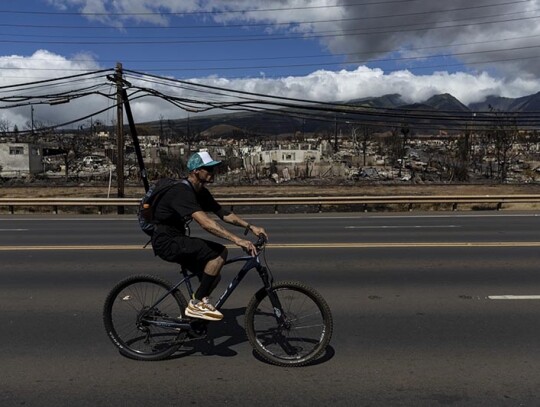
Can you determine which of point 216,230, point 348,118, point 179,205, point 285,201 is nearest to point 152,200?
point 179,205

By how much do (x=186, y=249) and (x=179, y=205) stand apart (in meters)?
0.38

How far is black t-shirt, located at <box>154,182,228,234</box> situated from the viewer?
4.17 m

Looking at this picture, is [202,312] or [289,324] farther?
[289,324]

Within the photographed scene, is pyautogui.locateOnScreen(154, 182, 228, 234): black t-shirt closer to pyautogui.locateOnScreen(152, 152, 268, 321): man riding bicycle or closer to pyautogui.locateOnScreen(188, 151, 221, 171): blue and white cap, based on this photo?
pyautogui.locateOnScreen(152, 152, 268, 321): man riding bicycle

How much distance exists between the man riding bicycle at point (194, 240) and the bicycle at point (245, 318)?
15cm

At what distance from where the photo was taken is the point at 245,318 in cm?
445

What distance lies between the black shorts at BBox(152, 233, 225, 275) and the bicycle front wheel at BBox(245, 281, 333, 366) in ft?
1.74

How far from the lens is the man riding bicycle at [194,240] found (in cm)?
423

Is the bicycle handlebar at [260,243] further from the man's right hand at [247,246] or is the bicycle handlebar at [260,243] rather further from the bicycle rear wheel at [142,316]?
the bicycle rear wheel at [142,316]

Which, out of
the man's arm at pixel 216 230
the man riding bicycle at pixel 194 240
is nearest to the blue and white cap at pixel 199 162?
the man riding bicycle at pixel 194 240

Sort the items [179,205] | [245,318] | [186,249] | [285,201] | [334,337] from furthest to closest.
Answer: [285,201] → [334,337] → [245,318] → [186,249] → [179,205]

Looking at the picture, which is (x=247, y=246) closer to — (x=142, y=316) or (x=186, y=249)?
(x=186, y=249)

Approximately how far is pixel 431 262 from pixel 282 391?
5538 millimetres

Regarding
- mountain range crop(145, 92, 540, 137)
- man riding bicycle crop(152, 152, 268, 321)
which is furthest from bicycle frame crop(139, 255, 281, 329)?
mountain range crop(145, 92, 540, 137)
